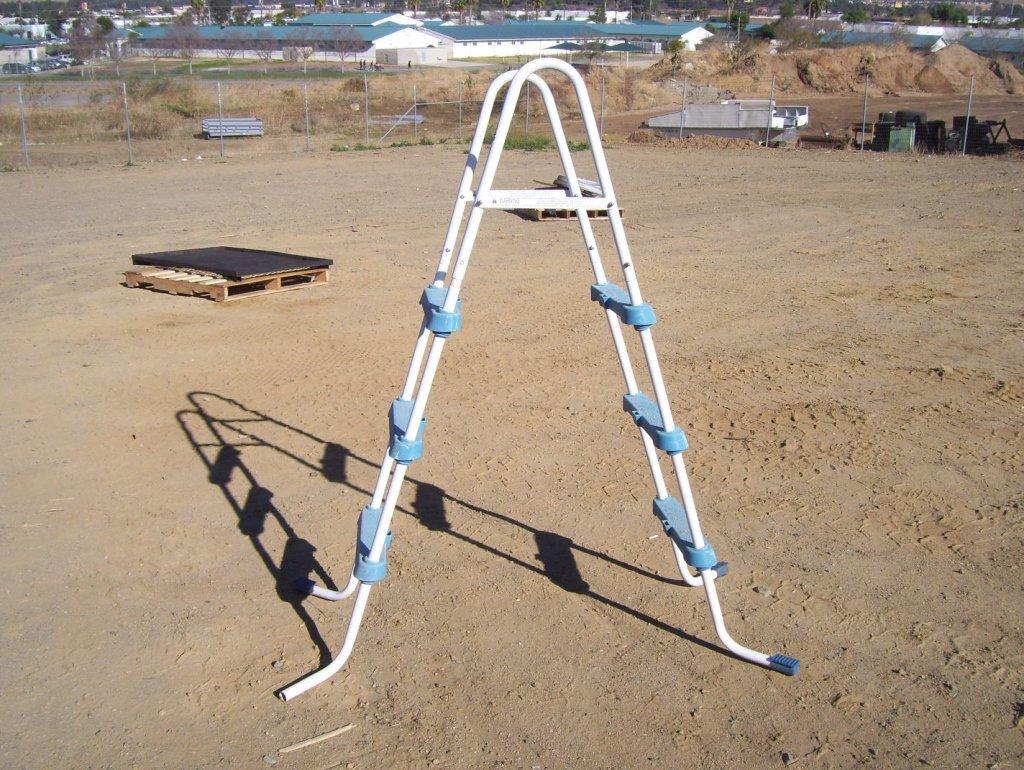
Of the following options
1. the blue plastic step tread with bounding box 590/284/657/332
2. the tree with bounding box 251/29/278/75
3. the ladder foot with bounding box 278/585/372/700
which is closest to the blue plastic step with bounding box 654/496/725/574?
the blue plastic step tread with bounding box 590/284/657/332

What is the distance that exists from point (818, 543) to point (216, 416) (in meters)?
4.47

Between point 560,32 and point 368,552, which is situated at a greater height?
point 560,32

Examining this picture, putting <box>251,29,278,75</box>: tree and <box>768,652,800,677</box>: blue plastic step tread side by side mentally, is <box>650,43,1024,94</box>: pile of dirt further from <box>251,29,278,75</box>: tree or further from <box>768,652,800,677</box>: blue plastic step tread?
<box>768,652,800,677</box>: blue plastic step tread

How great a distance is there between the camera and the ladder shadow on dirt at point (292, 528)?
5.00 metres

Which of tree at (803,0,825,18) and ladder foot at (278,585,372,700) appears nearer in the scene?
ladder foot at (278,585,372,700)

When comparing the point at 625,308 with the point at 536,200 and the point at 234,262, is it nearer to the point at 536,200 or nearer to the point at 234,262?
the point at 536,200

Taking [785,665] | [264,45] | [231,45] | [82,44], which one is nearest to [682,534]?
[785,665]

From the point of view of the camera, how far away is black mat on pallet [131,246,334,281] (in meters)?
10.8

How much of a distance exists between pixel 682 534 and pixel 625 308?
1087 mm

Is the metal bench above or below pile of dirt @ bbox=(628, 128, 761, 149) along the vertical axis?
above

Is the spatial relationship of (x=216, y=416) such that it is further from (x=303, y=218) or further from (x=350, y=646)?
(x=303, y=218)

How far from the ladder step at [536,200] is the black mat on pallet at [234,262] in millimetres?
7410

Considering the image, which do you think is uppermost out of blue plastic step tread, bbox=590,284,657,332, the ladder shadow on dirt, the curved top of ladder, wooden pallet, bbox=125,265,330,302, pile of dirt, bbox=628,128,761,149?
the curved top of ladder

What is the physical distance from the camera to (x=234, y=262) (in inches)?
443
